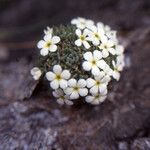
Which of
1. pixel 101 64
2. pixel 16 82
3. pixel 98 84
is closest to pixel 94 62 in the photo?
pixel 101 64

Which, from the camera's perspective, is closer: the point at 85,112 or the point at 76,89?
the point at 76,89

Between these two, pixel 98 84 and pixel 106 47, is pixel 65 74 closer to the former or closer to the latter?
pixel 98 84

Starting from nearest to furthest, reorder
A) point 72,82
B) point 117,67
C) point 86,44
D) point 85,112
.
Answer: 1. point 72,82
2. point 86,44
3. point 117,67
4. point 85,112

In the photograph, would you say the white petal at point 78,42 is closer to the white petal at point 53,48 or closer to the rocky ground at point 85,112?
the white petal at point 53,48

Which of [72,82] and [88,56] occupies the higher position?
[88,56]

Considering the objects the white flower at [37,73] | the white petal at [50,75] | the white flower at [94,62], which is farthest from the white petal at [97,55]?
the white flower at [37,73]

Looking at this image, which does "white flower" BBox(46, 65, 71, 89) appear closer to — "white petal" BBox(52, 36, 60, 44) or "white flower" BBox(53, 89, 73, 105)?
"white flower" BBox(53, 89, 73, 105)

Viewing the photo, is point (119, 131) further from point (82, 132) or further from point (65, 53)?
point (65, 53)
